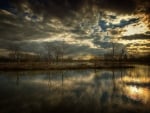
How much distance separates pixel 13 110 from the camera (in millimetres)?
14008

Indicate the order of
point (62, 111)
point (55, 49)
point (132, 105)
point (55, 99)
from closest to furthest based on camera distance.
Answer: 1. point (62, 111)
2. point (132, 105)
3. point (55, 99)
4. point (55, 49)

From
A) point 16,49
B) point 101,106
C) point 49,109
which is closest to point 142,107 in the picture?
point 101,106

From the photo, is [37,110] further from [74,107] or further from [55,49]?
[55,49]

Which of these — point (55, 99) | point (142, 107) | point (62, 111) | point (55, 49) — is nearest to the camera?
point (62, 111)

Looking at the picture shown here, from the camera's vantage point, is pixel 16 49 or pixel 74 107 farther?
pixel 16 49

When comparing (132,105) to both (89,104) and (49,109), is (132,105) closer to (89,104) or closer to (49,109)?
(89,104)

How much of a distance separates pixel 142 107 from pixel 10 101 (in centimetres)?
1413

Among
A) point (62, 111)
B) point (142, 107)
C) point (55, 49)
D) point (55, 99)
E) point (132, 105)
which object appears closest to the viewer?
point (62, 111)

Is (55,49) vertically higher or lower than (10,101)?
higher

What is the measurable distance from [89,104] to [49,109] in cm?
440

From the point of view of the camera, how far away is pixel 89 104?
1631cm

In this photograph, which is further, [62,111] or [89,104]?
[89,104]

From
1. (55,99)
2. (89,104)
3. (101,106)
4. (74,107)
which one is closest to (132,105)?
(101,106)

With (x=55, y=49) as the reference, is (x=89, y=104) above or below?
below
